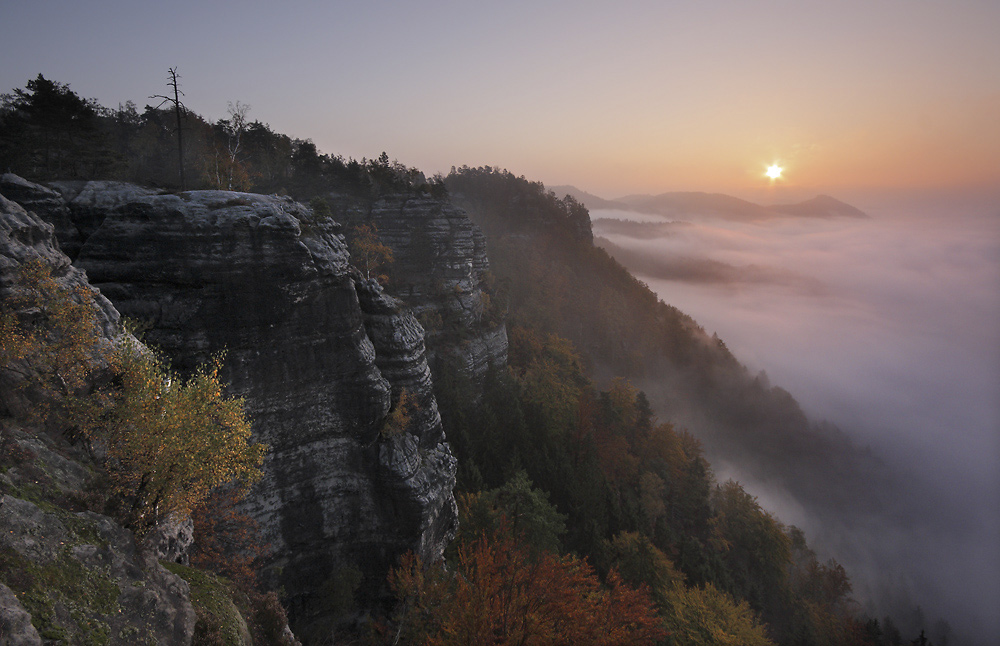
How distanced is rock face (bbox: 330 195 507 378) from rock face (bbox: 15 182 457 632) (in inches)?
919

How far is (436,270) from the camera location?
55375 millimetres

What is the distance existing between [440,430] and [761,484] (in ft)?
267

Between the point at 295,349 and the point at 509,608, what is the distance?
17726 mm

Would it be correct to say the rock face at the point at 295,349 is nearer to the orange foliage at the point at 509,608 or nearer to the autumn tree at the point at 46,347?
the orange foliage at the point at 509,608

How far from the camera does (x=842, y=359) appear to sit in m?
199

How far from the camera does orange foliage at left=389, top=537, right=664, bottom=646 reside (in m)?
19.9

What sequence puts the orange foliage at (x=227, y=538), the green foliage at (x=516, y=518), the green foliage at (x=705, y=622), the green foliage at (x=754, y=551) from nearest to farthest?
the orange foliage at (x=227, y=538)
the green foliage at (x=516, y=518)
the green foliage at (x=705, y=622)
the green foliage at (x=754, y=551)

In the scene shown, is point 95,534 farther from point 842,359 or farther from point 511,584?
point 842,359

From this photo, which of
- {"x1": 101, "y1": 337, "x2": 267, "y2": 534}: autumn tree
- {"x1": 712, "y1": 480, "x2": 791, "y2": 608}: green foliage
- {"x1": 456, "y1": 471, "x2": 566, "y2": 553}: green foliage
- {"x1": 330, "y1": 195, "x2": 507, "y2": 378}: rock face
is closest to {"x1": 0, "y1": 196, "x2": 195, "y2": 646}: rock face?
{"x1": 101, "y1": 337, "x2": 267, "y2": 534}: autumn tree

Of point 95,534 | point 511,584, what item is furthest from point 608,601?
point 95,534

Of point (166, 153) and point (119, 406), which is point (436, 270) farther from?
point (119, 406)

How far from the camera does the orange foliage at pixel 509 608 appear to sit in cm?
1988

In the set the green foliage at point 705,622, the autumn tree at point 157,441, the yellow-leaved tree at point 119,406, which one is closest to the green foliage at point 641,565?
the green foliage at point 705,622

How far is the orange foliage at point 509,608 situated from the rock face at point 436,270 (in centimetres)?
2828
